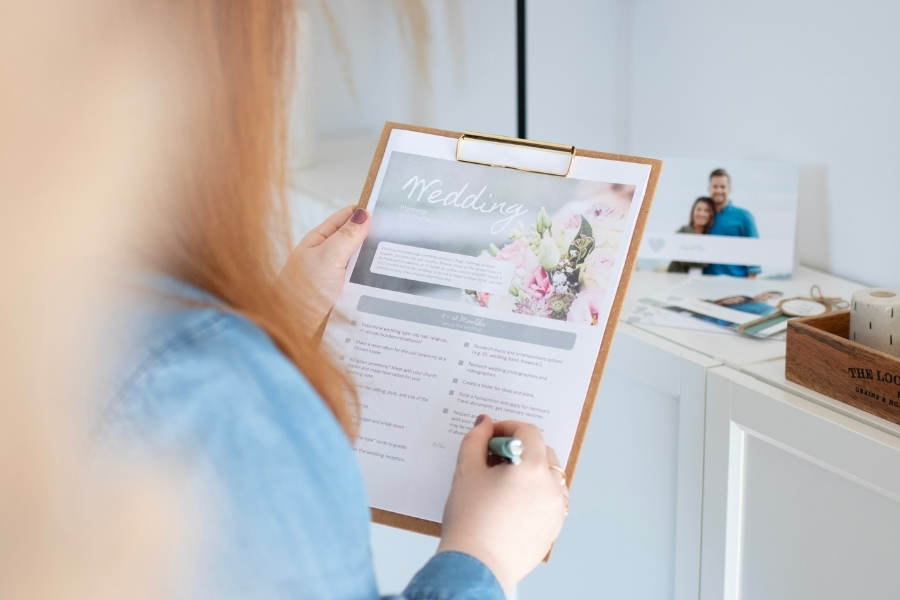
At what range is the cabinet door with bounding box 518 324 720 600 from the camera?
36.7 inches

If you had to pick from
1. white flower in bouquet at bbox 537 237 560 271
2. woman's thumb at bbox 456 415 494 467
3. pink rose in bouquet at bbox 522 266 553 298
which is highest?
white flower in bouquet at bbox 537 237 560 271

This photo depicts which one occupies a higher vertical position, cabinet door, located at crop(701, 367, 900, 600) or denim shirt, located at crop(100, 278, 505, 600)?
denim shirt, located at crop(100, 278, 505, 600)

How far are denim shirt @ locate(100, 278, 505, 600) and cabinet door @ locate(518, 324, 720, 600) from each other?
22.3 inches

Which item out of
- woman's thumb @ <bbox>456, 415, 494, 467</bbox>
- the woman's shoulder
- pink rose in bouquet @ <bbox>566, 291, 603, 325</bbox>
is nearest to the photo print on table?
pink rose in bouquet @ <bbox>566, 291, 603, 325</bbox>

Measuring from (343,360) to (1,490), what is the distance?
373mm

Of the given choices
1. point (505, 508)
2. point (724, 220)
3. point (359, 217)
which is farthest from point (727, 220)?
point (505, 508)

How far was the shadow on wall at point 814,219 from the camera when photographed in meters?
1.11

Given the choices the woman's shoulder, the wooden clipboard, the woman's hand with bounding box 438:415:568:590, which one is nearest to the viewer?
the woman's shoulder

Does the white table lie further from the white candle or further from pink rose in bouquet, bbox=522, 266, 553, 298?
pink rose in bouquet, bbox=522, 266, 553, 298

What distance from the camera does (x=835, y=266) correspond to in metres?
1.13

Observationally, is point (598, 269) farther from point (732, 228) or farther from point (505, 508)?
point (732, 228)

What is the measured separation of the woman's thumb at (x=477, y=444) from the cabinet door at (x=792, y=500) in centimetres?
33

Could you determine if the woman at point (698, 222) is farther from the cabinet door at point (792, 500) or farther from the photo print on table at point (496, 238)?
the photo print on table at point (496, 238)

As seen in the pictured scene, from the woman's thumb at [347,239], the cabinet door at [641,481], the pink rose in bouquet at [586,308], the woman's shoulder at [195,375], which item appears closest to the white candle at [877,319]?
the cabinet door at [641,481]
